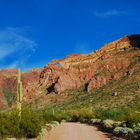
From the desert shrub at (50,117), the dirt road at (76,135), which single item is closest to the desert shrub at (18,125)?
the dirt road at (76,135)

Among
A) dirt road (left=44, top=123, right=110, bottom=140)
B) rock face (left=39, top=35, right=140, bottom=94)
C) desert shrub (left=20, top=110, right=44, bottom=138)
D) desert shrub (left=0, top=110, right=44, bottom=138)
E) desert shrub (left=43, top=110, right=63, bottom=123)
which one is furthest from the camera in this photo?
Result: rock face (left=39, top=35, right=140, bottom=94)

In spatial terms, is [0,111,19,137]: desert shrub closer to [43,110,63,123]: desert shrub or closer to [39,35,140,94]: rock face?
[43,110,63,123]: desert shrub

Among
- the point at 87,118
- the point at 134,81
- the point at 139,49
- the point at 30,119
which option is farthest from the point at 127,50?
the point at 30,119

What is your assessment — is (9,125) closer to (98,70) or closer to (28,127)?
(28,127)

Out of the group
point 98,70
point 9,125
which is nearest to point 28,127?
point 9,125

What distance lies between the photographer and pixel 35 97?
13112 centimetres

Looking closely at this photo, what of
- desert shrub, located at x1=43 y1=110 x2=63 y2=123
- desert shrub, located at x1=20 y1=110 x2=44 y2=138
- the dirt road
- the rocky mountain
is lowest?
the dirt road

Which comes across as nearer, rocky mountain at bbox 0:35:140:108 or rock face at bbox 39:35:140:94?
rocky mountain at bbox 0:35:140:108

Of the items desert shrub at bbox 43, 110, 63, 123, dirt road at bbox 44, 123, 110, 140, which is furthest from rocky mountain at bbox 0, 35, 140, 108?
dirt road at bbox 44, 123, 110, 140

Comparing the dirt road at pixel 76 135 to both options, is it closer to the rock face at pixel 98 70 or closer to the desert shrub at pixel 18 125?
the desert shrub at pixel 18 125

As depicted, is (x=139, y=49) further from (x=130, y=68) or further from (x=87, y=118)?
(x=87, y=118)

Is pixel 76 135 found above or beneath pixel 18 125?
beneath

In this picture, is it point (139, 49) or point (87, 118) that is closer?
point (87, 118)

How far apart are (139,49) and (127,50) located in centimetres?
667
